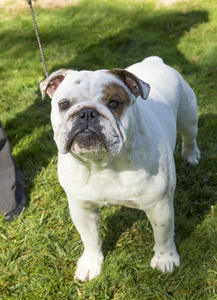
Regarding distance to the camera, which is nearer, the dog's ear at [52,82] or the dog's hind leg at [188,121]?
the dog's ear at [52,82]

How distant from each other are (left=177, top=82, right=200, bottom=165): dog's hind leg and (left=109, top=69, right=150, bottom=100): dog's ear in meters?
1.07

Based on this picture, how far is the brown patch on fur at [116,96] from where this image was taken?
1954 mm

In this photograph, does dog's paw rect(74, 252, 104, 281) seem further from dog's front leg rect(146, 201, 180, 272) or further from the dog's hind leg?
the dog's hind leg

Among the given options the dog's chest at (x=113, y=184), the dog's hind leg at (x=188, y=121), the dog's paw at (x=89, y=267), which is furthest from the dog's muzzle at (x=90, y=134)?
the dog's hind leg at (x=188, y=121)

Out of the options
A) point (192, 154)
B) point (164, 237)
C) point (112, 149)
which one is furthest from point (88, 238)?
point (192, 154)

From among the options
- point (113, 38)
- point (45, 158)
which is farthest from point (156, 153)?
point (113, 38)

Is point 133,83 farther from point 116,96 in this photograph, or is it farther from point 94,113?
point 94,113

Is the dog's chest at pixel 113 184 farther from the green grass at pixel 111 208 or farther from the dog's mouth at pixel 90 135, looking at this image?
the green grass at pixel 111 208

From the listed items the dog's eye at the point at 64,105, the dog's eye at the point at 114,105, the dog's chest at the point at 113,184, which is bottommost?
the dog's chest at the point at 113,184

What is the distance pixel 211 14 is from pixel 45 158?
4.55m

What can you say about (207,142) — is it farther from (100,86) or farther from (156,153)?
(100,86)

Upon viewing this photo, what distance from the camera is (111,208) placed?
326cm

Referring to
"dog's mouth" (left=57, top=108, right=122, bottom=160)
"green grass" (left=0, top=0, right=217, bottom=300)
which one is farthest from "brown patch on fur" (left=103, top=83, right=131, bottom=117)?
"green grass" (left=0, top=0, right=217, bottom=300)

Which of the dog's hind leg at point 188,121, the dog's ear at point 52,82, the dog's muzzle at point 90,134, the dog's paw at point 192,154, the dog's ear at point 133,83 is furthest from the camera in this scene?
the dog's paw at point 192,154
